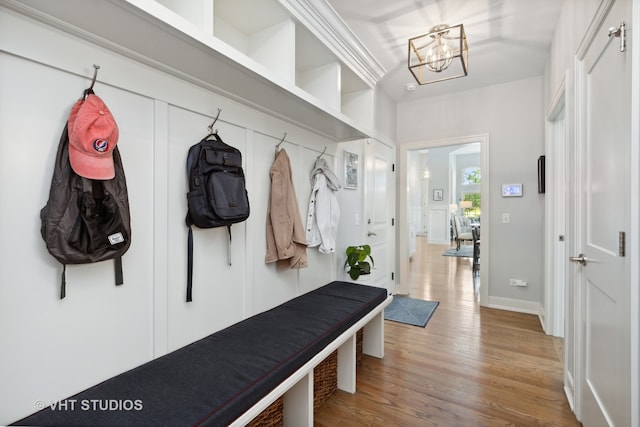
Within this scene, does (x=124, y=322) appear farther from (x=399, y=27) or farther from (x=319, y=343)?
(x=399, y=27)

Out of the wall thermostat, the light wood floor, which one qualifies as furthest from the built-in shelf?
the wall thermostat

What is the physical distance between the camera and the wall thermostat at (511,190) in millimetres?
3482

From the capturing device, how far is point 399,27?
2492mm

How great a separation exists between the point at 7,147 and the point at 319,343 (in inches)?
57.6

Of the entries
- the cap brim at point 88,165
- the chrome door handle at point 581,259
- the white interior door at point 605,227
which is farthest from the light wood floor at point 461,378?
the cap brim at point 88,165

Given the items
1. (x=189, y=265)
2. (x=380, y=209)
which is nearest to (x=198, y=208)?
(x=189, y=265)

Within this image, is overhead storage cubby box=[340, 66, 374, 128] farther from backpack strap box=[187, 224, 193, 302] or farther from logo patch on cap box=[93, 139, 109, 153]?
logo patch on cap box=[93, 139, 109, 153]

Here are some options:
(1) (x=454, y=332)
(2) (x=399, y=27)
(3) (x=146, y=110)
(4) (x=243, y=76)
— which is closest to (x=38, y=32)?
(3) (x=146, y=110)

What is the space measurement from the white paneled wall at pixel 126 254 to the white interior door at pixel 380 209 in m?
Result: 1.75

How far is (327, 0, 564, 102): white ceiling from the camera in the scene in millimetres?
2227

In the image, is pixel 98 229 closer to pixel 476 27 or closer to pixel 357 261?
pixel 357 261

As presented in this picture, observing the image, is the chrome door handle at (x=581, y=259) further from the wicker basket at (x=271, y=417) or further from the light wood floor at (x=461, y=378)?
the wicker basket at (x=271, y=417)

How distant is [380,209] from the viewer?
3.69m

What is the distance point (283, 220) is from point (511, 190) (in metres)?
2.90
